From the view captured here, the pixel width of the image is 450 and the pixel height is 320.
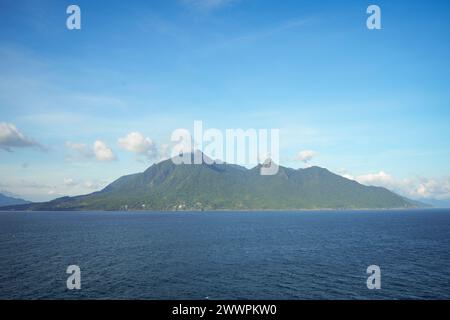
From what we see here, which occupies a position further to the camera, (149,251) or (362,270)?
(149,251)

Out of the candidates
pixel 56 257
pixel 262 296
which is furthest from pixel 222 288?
pixel 56 257

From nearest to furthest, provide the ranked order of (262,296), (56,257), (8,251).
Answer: (262,296), (56,257), (8,251)

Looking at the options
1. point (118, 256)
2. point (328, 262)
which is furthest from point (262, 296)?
point (118, 256)

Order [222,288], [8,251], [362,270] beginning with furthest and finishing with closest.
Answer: [8,251], [362,270], [222,288]

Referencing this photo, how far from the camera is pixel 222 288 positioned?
73.7 m
